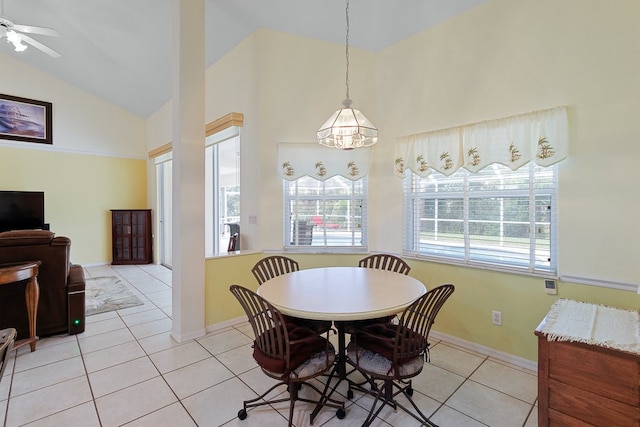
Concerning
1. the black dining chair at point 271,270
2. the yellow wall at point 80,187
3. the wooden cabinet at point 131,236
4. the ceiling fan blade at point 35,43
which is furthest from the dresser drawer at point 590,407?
the yellow wall at point 80,187

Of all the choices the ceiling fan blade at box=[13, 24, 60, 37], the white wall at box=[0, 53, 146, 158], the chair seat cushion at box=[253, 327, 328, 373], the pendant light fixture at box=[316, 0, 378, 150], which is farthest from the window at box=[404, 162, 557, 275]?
the white wall at box=[0, 53, 146, 158]

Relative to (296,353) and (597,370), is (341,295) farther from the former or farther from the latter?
(597,370)

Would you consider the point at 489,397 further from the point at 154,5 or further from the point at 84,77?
the point at 84,77

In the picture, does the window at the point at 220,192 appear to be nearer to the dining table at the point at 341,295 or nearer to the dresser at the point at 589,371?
the dining table at the point at 341,295

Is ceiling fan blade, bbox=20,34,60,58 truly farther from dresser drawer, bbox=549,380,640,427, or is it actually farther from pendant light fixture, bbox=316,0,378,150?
dresser drawer, bbox=549,380,640,427

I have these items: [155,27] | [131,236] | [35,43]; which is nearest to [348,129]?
[155,27]

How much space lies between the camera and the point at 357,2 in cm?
280

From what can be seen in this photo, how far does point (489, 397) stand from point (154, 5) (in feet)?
16.9

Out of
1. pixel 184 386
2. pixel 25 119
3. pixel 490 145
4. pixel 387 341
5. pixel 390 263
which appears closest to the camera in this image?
pixel 387 341

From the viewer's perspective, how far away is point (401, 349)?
5.47ft

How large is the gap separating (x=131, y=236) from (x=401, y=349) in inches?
263

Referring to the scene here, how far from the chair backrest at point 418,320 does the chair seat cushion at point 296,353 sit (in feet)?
1.58

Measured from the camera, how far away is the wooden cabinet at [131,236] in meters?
6.34

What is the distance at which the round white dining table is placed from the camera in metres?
1.69
